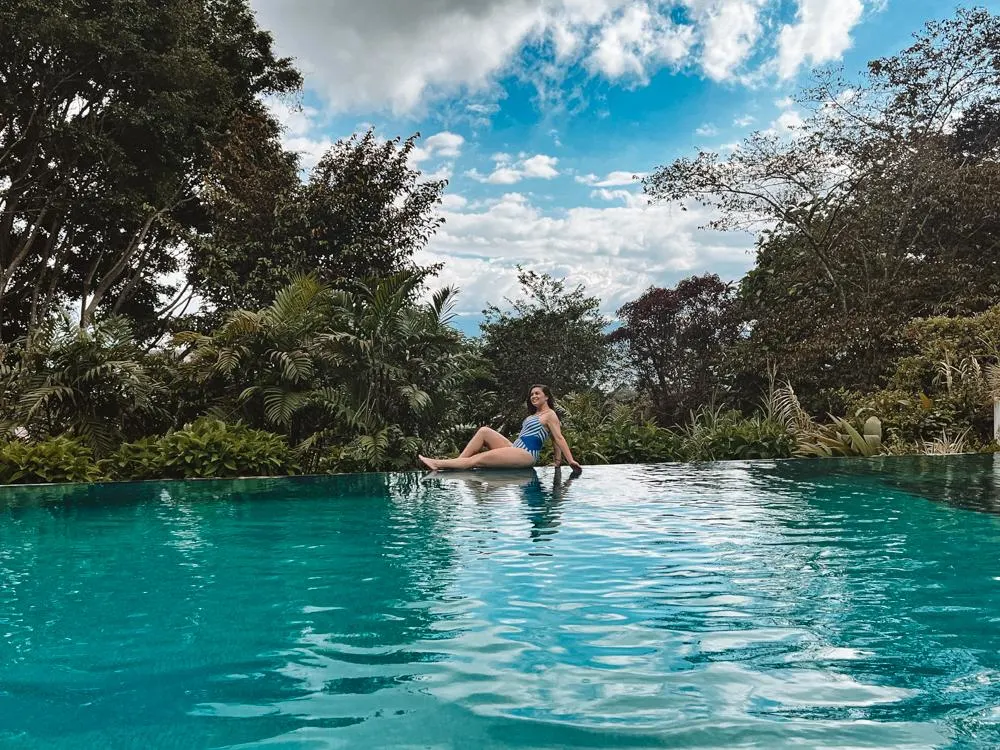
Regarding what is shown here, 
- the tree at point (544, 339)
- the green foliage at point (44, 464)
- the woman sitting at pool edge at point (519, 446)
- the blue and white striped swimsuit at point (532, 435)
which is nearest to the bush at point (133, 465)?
the green foliage at point (44, 464)

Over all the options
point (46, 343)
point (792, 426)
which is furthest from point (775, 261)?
point (46, 343)

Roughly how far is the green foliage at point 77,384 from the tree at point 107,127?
7384 millimetres

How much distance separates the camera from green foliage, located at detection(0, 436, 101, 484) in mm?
9141

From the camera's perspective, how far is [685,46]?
1703cm

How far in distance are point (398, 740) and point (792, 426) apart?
44.0 ft

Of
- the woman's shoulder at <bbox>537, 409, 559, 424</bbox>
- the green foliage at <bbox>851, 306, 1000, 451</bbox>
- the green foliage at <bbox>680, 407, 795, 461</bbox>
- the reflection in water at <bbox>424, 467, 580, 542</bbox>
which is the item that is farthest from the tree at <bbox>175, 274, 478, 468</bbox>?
the green foliage at <bbox>851, 306, 1000, 451</bbox>

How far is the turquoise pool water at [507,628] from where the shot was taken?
7.85 ft

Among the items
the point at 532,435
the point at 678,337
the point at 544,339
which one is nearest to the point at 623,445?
the point at 532,435

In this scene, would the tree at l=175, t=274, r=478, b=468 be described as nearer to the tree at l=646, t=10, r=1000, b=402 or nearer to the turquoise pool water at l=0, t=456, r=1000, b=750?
the turquoise pool water at l=0, t=456, r=1000, b=750

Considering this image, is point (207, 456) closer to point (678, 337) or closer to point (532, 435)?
point (532, 435)

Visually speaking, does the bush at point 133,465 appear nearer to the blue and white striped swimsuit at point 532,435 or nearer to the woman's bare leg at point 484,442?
the woman's bare leg at point 484,442

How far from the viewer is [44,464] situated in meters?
9.24

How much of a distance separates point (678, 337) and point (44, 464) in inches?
700

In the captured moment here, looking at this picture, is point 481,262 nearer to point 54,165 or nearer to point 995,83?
point 54,165
